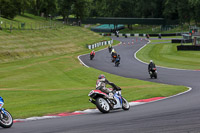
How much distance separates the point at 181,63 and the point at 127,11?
111m

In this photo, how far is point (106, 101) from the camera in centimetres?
1479

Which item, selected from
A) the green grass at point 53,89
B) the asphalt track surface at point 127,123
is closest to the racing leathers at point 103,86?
the asphalt track surface at point 127,123

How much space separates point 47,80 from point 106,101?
16.8 meters

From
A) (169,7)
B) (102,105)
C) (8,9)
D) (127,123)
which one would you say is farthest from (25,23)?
(127,123)

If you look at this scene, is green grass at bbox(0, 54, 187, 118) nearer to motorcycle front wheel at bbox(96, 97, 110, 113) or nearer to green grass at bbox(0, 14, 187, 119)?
green grass at bbox(0, 14, 187, 119)

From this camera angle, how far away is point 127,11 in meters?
152

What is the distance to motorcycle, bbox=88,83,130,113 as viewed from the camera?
1454cm

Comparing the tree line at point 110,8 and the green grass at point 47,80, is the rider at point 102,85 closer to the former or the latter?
the green grass at point 47,80

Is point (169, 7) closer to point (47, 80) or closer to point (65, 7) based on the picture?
point (65, 7)

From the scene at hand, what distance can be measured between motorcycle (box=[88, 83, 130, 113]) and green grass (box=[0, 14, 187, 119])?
1460 millimetres

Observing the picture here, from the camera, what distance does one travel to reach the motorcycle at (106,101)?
47.7 feet

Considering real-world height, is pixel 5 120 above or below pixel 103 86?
below

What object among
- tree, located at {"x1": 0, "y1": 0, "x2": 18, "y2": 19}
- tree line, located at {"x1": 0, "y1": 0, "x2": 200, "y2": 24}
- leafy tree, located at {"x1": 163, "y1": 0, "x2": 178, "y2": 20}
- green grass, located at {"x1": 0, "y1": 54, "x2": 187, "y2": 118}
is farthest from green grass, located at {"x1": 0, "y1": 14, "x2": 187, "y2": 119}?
leafy tree, located at {"x1": 163, "y1": 0, "x2": 178, "y2": 20}

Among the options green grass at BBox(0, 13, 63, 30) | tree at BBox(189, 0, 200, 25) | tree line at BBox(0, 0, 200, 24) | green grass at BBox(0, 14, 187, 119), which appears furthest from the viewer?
tree at BBox(189, 0, 200, 25)
